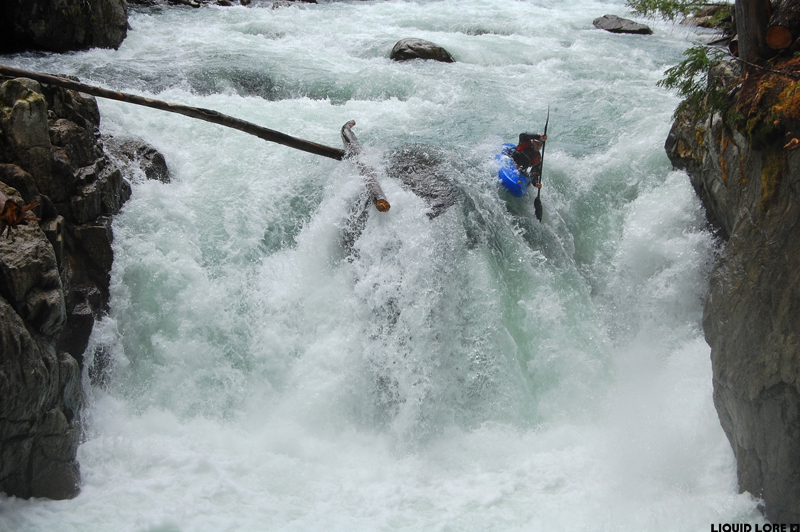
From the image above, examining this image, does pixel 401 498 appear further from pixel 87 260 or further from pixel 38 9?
pixel 38 9

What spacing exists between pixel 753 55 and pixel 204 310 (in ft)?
18.9

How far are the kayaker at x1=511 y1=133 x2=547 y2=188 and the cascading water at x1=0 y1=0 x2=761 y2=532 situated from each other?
0.32 metres

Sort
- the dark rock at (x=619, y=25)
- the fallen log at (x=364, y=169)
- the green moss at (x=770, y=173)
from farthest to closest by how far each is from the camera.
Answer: the dark rock at (x=619, y=25)
the fallen log at (x=364, y=169)
the green moss at (x=770, y=173)

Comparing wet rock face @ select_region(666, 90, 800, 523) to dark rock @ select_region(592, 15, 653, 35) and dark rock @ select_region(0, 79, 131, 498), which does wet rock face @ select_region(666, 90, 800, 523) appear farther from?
dark rock @ select_region(592, 15, 653, 35)

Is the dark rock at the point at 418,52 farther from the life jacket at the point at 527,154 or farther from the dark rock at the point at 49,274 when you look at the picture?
the dark rock at the point at 49,274

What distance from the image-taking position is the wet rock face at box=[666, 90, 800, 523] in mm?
3820

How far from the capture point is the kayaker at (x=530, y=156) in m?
6.32

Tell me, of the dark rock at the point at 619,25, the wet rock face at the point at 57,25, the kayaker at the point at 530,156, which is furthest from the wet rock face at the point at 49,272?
the dark rock at the point at 619,25

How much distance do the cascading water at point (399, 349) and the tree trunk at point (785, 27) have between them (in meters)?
2.05

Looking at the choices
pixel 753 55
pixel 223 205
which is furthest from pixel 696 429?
pixel 223 205

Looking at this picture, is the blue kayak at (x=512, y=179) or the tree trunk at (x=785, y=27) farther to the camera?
the blue kayak at (x=512, y=179)

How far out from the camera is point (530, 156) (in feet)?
21.2

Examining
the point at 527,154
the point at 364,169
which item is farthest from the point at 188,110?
the point at 527,154

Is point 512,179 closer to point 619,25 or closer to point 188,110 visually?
point 188,110
